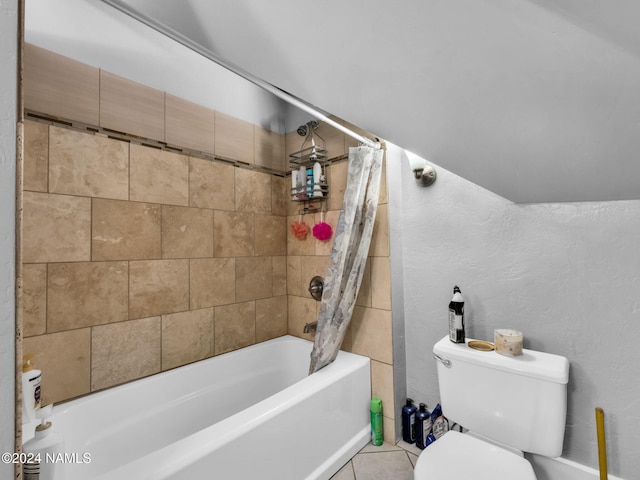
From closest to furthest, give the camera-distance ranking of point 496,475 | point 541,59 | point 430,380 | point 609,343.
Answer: point 541,59 < point 496,475 < point 609,343 < point 430,380

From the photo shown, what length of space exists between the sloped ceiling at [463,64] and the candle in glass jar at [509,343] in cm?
74

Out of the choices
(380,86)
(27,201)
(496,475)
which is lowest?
(496,475)

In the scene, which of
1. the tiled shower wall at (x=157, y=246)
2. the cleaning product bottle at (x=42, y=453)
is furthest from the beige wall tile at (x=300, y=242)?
the cleaning product bottle at (x=42, y=453)

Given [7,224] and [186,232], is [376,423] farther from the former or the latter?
[7,224]

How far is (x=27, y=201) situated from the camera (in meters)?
1.32

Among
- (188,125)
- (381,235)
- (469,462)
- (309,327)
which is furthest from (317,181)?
(469,462)

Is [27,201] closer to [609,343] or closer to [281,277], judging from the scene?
[281,277]

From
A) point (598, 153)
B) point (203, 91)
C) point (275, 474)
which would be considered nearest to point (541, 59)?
point (598, 153)

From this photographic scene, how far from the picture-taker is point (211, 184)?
6.45 ft

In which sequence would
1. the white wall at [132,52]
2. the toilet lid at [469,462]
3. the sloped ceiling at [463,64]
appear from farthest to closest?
1. the white wall at [132,52]
2. the toilet lid at [469,462]
3. the sloped ceiling at [463,64]

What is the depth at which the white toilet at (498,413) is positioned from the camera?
1126 mm

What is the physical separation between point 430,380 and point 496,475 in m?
0.69

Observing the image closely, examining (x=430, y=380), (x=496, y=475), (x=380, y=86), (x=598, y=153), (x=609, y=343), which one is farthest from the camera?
(x=430, y=380)

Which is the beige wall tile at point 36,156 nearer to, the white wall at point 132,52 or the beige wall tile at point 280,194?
the white wall at point 132,52
